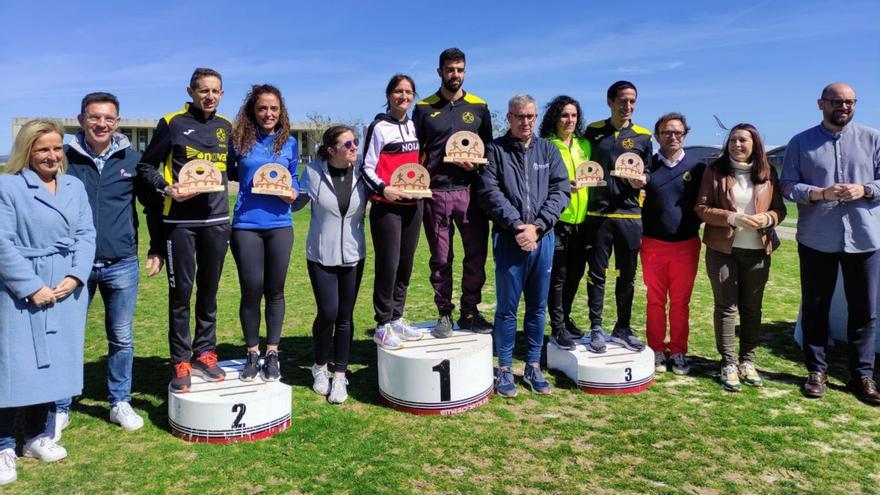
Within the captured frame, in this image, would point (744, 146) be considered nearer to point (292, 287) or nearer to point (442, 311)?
point (442, 311)

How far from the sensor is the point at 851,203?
461 centimetres

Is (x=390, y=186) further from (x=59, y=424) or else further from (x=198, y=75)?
(x=59, y=424)

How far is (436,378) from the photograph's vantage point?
4.35m

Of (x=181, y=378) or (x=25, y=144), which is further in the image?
(x=181, y=378)

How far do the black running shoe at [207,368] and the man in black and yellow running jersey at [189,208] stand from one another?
15 mm

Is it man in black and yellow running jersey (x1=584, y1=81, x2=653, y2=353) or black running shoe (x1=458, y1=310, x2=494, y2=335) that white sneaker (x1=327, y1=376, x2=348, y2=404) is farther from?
man in black and yellow running jersey (x1=584, y1=81, x2=653, y2=353)

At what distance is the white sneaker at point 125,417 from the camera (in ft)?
13.5

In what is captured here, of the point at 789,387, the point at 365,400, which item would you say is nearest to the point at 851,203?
the point at 789,387

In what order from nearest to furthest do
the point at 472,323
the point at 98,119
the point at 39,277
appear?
the point at 39,277 → the point at 98,119 → the point at 472,323

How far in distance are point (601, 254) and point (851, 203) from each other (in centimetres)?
196

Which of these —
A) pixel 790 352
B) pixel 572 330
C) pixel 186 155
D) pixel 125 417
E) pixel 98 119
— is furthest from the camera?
pixel 790 352

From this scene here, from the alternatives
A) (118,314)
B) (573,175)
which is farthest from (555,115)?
(118,314)

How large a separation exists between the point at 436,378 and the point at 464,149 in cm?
177

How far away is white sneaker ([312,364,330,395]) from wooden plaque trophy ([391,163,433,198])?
1.68 metres
